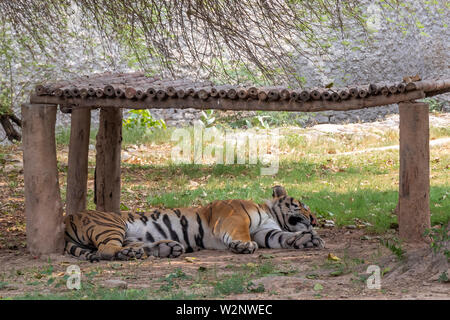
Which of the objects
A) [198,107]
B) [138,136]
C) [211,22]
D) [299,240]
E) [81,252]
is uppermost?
[211,22]

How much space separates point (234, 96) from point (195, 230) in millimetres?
1725

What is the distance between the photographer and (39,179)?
20.5 ft

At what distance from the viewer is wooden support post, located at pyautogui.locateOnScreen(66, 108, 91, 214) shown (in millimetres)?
7797

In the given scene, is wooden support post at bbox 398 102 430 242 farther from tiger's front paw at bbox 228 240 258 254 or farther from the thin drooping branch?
tiger's front paw at bbox 228 240 258 254

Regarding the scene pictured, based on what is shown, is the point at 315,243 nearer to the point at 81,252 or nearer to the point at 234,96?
the point at 234,96

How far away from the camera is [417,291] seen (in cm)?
414

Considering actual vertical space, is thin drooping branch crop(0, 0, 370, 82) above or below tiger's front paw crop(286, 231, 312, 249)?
above

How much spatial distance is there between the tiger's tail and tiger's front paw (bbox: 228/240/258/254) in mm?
1379

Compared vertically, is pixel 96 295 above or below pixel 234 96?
below

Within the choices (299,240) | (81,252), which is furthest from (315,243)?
(81,252)

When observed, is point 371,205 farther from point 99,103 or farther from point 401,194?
point 99,103

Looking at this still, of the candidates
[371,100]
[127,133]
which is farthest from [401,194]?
[127,133]

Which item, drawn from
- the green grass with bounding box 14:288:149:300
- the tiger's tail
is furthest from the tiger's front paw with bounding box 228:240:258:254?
the green grass with bounding box 14:288:149:300

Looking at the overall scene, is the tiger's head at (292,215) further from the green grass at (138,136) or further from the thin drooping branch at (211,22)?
the green grass at (138,136)
